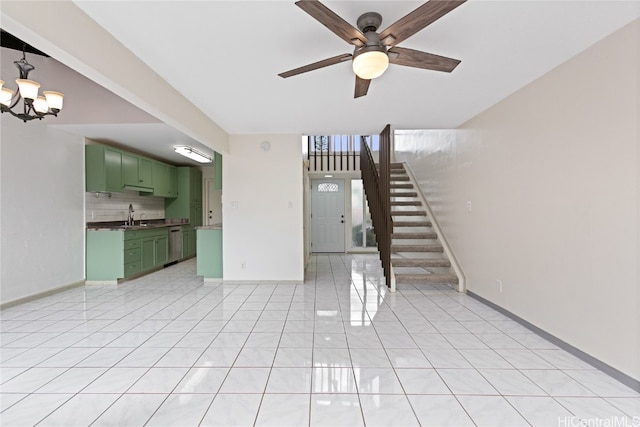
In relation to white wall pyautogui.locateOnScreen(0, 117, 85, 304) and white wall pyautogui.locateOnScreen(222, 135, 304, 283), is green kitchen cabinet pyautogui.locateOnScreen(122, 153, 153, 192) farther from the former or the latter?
white wall pyautogui.locateOnScreen(222, 135, 304, 283)

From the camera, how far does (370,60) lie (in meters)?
1.76

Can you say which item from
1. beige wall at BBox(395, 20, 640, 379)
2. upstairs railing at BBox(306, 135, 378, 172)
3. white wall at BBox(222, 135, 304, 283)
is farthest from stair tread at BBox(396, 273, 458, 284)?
upstairs railing at BBox(306, 135, 378, 172)

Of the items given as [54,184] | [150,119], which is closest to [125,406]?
[150,119]

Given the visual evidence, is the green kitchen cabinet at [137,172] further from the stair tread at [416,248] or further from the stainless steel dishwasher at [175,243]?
the stair tread at [416,248]

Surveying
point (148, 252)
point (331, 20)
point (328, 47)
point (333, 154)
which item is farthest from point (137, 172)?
point (331, 20)

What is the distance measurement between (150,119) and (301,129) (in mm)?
2128

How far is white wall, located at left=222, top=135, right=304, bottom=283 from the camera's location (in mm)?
4562

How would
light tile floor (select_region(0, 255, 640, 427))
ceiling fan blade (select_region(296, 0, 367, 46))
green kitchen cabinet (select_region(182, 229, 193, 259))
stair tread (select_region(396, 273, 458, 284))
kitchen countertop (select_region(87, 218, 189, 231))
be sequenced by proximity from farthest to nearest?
green kitchen cabinet (select_region(182, 229, 193, 259))
kitchen countertop (select_region(87, 218, 189, 231))
stair tread (select_region(396, 273, 458, 284))
light tile floor (select_region(0, 255, 640, 427))
ceiling fan blade (select_region(296, 0, 367, 46))

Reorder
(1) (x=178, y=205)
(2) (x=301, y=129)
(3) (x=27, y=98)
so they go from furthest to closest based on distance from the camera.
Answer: (1) (x=178, y=205)
(2) (x=301, y=129)
(3) (x=27, y=98)

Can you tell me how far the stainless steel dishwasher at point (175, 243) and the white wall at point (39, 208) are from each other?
5.53 ft

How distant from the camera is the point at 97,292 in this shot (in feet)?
13.7

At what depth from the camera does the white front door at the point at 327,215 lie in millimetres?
8172

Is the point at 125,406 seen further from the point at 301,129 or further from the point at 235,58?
the point at 301,129

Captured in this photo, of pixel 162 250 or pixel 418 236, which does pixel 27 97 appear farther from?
pixel 418 236
